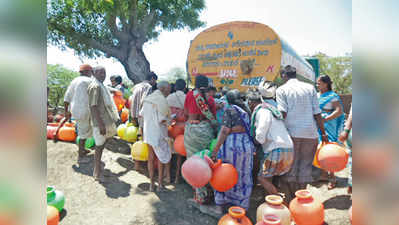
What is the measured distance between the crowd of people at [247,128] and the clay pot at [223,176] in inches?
8.9

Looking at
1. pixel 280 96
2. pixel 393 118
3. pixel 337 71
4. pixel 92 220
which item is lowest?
pixel 92 220

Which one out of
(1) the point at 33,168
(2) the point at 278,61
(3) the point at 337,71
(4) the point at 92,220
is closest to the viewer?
(1) the point at 33,168

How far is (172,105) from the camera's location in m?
4.57

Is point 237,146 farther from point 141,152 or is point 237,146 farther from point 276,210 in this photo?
point 141,152

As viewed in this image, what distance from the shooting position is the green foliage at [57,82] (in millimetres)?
13297

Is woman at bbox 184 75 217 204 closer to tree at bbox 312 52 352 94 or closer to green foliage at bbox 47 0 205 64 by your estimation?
green foliage at bbox 47 0 205 64

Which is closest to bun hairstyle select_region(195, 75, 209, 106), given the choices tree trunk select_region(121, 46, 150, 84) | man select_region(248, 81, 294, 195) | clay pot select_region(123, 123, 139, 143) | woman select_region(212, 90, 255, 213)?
woman select_region(212, 90, 255, 213)

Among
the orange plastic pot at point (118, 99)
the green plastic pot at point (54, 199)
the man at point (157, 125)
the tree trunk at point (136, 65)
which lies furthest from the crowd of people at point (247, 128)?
the tree trunk at point (136, 65)

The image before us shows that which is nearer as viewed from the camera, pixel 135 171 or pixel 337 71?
pixel 135 171

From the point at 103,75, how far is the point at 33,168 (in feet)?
11.2

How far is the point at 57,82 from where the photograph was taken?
13.7m

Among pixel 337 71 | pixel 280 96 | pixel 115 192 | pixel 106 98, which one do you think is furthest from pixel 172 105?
pixel 337 71

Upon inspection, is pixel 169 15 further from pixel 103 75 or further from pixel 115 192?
pixel 115 192

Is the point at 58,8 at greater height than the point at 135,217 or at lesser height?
greater
